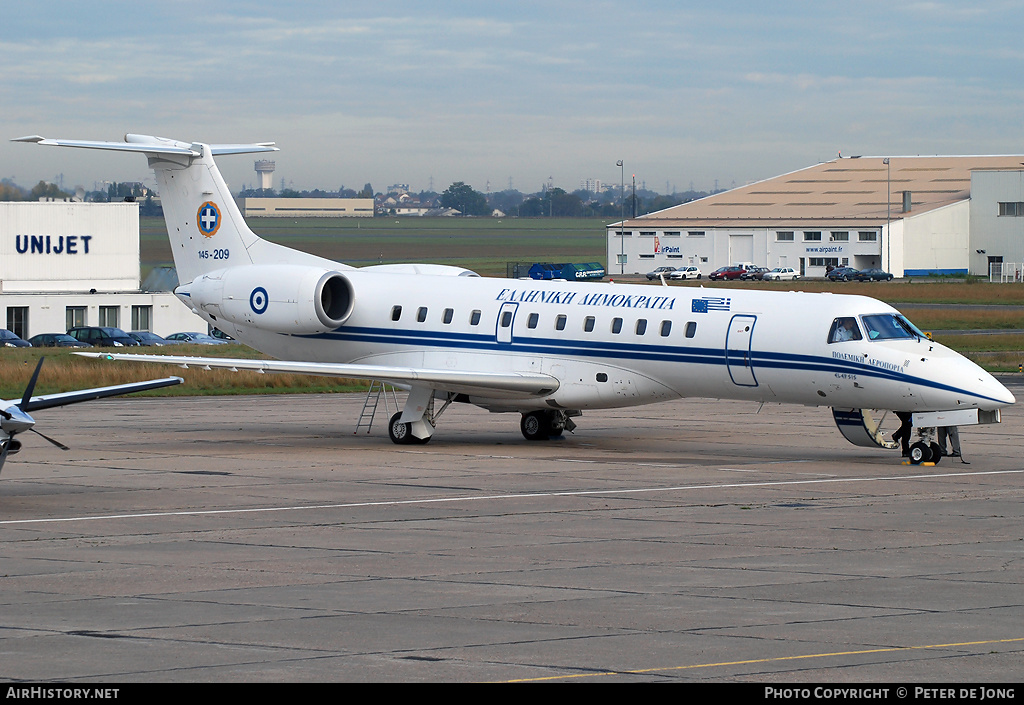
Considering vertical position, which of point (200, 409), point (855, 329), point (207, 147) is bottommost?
point (200, 409)

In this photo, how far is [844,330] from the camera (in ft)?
84.8

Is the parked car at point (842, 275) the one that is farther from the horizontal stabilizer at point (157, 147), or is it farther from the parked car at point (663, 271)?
the horizontal stabilizer at point (157, 147)

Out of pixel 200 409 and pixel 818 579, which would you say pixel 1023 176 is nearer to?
pixel 200 409

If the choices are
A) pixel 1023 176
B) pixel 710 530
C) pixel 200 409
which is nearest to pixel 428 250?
pixel 1023 176

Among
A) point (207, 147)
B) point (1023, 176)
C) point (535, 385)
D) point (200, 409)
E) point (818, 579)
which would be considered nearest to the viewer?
point (818, 579)

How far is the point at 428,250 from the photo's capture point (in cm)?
15575

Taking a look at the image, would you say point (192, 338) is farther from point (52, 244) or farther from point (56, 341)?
point (52, 244)

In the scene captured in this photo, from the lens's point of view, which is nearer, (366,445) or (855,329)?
(855,329)

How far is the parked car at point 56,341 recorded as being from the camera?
67.9m

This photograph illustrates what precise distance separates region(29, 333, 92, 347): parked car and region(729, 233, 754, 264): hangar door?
7129 centimetres

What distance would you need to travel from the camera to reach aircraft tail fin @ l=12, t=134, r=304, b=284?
3338cm

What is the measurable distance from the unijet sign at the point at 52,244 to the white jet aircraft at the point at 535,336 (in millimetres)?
48974

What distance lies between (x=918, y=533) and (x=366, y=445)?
1445 cm
